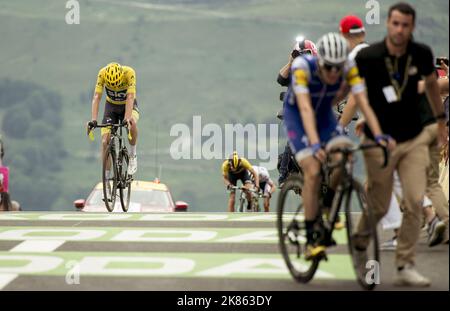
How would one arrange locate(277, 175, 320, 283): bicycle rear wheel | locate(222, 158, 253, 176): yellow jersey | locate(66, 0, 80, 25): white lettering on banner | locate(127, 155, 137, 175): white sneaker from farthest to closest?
locate(222, 158, 253, 176): yellow jersey, locate(66, 0, 80, 25): white lettering on banner, locate(127, 155, 137, 175): white sneaker, locate(277, 175, 320, 283): bicycle rear wheel

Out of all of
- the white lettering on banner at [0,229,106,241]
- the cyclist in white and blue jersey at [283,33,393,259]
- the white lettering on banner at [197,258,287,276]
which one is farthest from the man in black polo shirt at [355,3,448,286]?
the white lettering on banner at [0,229,106,241]

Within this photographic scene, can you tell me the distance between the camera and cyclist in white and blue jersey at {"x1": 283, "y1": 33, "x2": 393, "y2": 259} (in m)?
9.59

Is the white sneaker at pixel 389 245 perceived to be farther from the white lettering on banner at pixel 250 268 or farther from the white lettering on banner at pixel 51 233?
the white lettering on banner at pixel 51 233

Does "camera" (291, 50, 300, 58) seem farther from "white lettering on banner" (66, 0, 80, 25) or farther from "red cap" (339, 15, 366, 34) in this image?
"white lettering on banner" (66, 0, 80, 25)

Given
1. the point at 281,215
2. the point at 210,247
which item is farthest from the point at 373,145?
the point at 210,247

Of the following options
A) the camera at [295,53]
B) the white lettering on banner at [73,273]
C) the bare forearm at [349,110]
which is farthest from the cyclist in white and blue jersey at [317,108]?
the camera at [295,53]

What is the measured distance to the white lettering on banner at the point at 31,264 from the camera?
1112cm

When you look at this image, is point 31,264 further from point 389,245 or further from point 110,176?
point 110,176

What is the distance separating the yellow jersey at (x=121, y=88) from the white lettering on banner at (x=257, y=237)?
3.78m

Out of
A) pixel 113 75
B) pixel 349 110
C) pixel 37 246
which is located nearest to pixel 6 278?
pixel 37 246

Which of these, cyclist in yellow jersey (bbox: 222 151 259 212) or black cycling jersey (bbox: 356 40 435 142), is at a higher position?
black cycling jersey (bbox: 356 40 435 142)

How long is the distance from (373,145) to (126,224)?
5.95m

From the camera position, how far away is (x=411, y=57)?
9672 mm

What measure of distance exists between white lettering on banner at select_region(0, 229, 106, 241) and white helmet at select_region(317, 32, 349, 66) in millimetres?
4666
